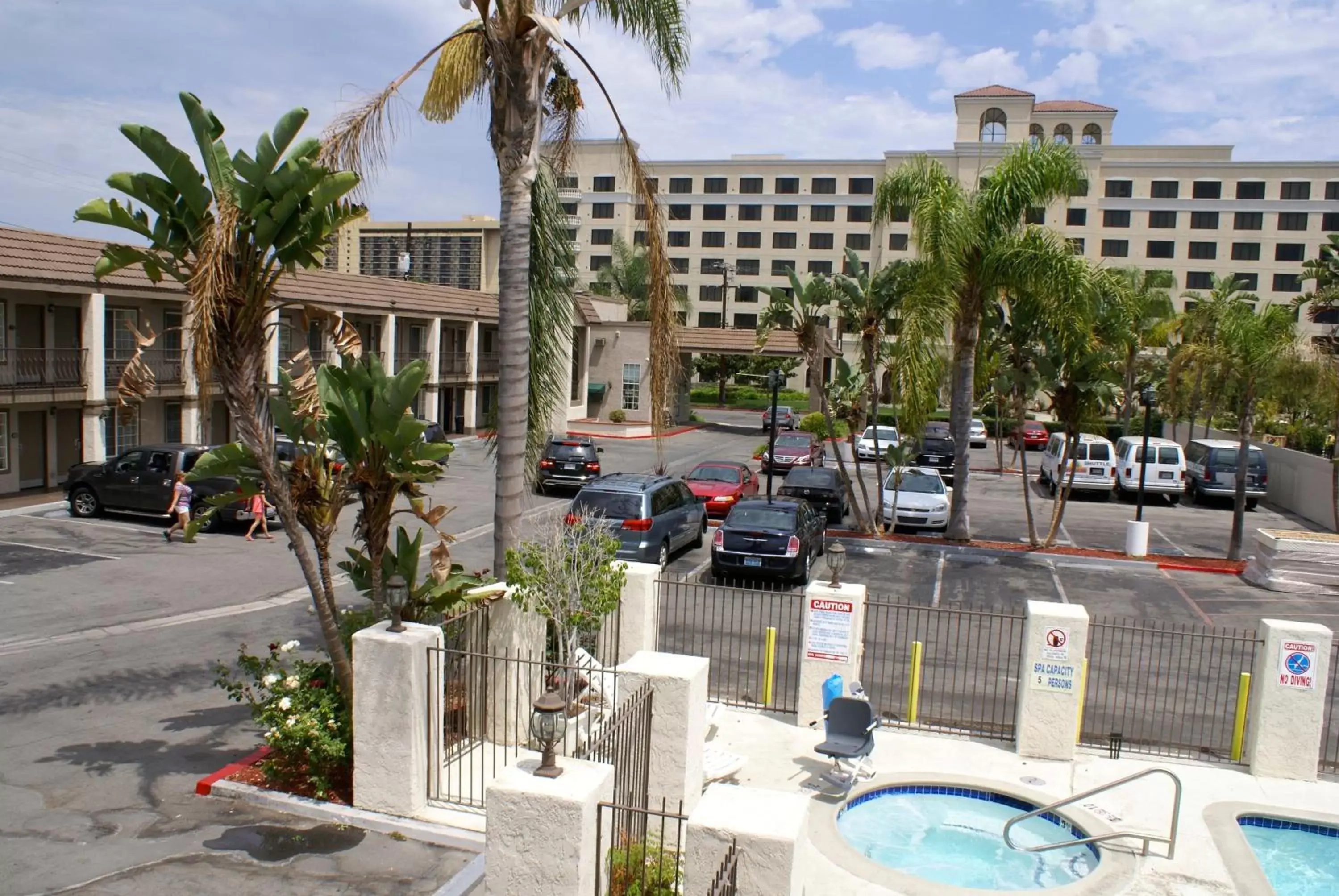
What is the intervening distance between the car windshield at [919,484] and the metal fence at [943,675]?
29.0ft

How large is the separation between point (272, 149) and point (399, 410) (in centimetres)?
223

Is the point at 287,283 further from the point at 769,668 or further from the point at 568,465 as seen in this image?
the point at 769,668

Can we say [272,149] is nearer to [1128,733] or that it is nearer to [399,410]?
[399,410]

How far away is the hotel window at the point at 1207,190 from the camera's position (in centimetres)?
6869

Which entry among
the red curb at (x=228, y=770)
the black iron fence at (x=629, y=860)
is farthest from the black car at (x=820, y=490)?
the black iron fence at (x=629, y=860)

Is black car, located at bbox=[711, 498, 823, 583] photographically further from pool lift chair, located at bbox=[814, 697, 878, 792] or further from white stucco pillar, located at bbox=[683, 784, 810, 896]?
white stucco pillar, located at bbox=[683, 784, 810, 896]

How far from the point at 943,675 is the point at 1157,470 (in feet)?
71.3

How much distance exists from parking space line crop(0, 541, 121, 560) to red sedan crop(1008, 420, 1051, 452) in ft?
121

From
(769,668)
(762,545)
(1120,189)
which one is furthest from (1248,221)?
(769,668)

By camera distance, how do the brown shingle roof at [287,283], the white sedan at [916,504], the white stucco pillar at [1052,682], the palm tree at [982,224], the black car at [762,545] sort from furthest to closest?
the white sedan at [916,504] → the brown shingle roof at [287,283] → the palm tree at [982,224] → the black car at [762,545] → the white stucco pillar at [1052,682]

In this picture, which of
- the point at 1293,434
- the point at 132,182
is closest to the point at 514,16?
the point at 132,182

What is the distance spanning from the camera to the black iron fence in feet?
21.0

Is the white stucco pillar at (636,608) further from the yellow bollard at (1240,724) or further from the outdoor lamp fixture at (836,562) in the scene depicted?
the yellow bollard at (1240,724)

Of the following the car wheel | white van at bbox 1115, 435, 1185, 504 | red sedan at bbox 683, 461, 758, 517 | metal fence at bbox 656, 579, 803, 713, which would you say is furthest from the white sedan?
the car wheel
